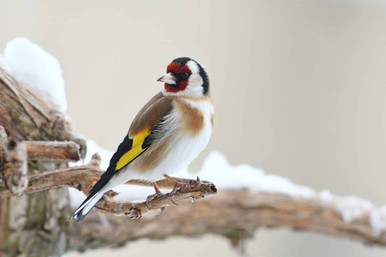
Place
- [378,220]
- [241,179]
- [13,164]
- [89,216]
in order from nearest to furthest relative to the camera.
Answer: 1. [13,164]
2. [89,216]
3. [241,179]
4. [378,220]

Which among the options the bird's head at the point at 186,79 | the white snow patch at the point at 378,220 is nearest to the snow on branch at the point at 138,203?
the white snow patch at the point at 378,220

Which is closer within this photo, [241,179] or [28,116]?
[28,116]

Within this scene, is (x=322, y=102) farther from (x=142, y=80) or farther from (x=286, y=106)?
(x=142, y=80)

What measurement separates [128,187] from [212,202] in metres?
0.29

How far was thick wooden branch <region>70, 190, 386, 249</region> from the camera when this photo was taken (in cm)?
160

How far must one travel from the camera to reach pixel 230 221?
1.77 m

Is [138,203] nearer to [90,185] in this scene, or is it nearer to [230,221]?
[90,185]

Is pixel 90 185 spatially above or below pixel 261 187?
below

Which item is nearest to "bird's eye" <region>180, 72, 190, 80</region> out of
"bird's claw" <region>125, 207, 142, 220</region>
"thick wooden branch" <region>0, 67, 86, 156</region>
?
"bird's claw" <region>125, 207, 142, 220</region>

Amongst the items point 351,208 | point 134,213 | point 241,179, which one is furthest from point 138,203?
point 351,208

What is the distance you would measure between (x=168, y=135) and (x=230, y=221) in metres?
0.75

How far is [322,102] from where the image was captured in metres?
3.18

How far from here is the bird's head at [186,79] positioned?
1057 mm

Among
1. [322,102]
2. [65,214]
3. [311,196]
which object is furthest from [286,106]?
[65,214]
